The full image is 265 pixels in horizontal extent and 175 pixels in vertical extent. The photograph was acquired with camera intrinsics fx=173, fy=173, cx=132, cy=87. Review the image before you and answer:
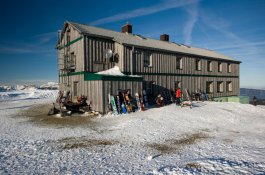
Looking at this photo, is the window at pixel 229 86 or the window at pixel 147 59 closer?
the window at pixel 147 59

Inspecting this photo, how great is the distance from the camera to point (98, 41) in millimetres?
18484

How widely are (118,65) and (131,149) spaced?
42.7 ft

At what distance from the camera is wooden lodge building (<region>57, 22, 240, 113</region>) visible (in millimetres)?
16047

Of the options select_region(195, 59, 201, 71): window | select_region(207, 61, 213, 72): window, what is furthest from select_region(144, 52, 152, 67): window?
select_region(207, 61, 213, 72): window

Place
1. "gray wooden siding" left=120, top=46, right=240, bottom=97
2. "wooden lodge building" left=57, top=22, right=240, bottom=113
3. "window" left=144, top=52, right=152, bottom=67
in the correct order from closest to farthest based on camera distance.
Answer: "wooden lodge building" left=57, top=22, right=240, bottom=113
"gray wooden siding" left=120, top=46, right=240, bottom=97
"window" left=144, top=52, right=152, bottom=67

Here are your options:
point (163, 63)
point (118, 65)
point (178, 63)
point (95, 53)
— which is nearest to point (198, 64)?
point (178, 63)

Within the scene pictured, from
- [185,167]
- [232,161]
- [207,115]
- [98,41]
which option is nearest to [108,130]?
[185,167]

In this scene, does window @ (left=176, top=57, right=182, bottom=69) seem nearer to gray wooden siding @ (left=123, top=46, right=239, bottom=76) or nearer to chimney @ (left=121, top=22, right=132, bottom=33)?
gray wooden siding @ (left=123, top=46, right=239, bottom=76)

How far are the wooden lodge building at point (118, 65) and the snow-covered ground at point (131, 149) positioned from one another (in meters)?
4.86

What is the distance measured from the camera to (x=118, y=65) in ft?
63.0

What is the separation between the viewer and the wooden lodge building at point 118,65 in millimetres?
16047

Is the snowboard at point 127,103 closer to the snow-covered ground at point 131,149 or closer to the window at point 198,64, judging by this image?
the snow-covered ground at point 131,149

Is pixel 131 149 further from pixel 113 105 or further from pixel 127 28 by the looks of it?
pixel 127 28

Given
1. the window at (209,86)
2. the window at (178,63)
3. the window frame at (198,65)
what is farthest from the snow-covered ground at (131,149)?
the window at (209,86)
